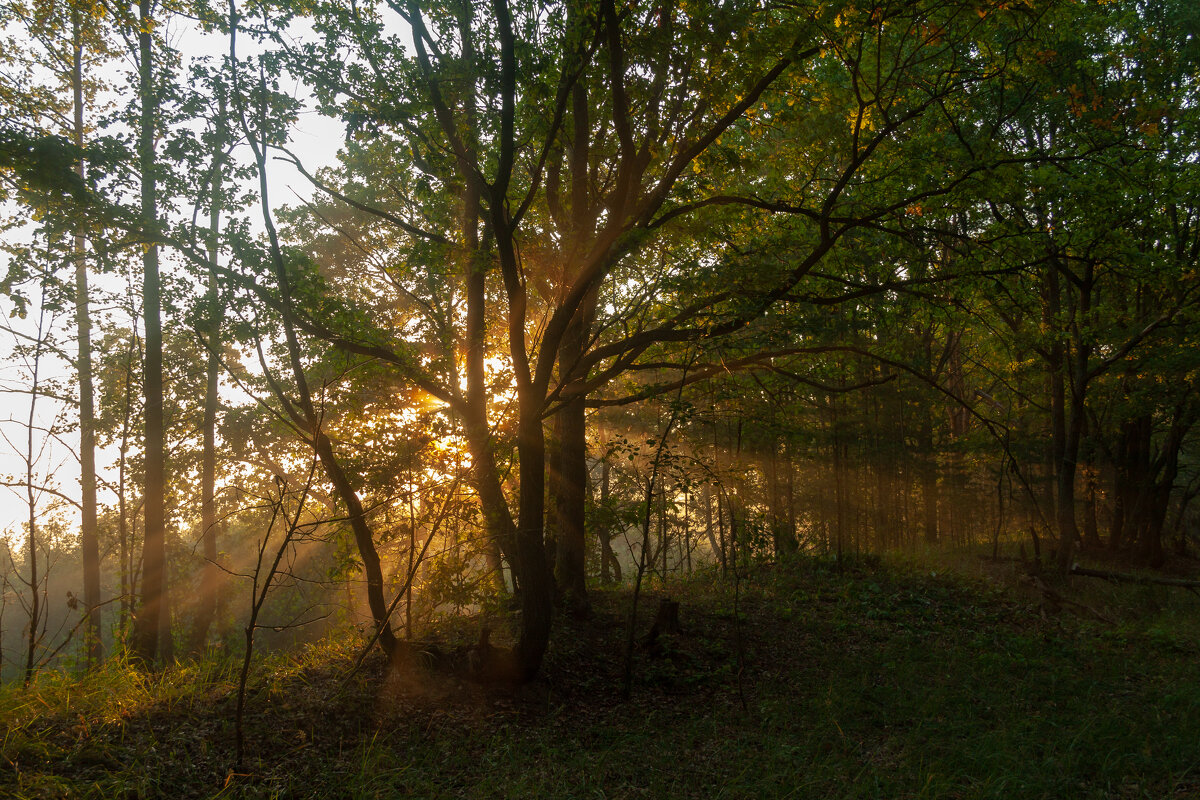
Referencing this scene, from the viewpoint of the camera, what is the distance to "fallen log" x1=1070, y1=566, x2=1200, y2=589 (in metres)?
9.98

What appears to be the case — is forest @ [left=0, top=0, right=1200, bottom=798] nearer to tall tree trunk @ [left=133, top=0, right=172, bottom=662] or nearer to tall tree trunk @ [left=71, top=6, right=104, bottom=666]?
tall tree trunk @ [left=133, top=0, right=172, bottom=662]

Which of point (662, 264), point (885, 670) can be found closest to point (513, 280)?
point (662, 264)

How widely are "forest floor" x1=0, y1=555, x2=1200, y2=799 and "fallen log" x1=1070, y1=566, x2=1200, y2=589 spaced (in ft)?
3.24

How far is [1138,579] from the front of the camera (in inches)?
413

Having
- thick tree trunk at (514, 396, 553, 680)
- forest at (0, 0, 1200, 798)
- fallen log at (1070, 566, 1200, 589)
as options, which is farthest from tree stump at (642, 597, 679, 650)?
fallen log at (1070, 566, 1200, 589)

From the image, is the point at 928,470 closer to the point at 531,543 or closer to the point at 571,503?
the point at 571,503

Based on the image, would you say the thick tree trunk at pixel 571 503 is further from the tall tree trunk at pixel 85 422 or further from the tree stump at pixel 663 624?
the tall tree trunk at pixel 85 422

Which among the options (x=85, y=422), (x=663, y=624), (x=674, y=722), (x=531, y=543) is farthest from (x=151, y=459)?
(x=674, y=722)

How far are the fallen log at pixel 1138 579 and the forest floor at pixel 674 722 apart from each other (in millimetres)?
987

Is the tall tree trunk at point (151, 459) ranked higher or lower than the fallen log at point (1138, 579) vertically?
higher

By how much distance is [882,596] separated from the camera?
11.0 m

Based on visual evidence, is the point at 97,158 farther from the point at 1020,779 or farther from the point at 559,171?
the point at 1020,779

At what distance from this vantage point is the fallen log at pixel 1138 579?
9.98 meters

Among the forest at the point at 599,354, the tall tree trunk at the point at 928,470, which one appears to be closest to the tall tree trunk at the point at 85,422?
the forest at the point at 599,354
